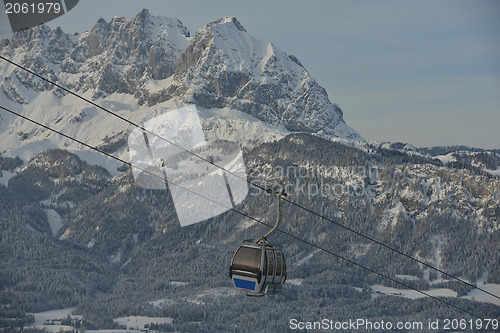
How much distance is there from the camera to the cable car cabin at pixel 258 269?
57.8 meters

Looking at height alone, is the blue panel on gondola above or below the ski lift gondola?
below

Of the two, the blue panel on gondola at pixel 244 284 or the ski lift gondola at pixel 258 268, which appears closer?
the ski lift gondola at pixel 258 268

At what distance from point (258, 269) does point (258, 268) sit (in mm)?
66

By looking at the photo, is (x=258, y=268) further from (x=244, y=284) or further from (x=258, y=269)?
(x=244, y=284)

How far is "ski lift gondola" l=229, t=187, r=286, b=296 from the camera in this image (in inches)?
2276

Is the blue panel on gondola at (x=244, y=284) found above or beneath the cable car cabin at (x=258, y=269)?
beneath

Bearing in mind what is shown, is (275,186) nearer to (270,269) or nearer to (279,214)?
(279,214)

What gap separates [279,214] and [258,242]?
5.61 metres

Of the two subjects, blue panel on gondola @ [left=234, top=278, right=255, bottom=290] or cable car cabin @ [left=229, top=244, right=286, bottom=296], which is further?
blue panel on gondola @ [left=234, top=278, right=255, bottom=290]

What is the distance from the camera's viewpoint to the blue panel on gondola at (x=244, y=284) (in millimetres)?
58188

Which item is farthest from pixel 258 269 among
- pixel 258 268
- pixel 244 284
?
pixel 244 284

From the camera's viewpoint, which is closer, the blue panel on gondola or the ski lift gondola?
the ski lift gondola

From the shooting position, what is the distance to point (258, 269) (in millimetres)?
57469

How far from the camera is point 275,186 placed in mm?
52938
